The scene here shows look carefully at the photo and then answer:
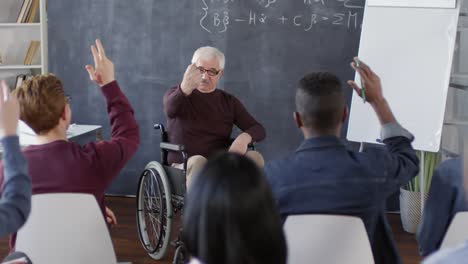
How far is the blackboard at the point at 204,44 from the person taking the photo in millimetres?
4730

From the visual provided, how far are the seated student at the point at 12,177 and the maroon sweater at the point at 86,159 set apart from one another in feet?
1.63

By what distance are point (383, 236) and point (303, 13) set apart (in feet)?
9.44

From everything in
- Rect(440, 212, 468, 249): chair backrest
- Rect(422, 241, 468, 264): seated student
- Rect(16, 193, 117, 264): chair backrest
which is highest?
Rect(422, 241, 468, 264): seated student

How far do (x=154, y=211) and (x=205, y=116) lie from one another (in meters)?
0.65

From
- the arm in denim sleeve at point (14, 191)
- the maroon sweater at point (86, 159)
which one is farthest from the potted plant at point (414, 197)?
the arm in denim sleeve at point (14, 191)

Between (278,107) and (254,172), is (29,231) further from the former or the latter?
(278,107)

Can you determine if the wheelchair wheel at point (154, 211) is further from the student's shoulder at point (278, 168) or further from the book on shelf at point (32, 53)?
the student's shoulder at point (278, 168)

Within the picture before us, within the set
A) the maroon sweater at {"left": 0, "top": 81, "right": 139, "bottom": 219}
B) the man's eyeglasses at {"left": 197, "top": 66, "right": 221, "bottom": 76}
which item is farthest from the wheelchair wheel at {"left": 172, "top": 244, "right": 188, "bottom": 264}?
the maroon sweater at {"left": 0, "top": 81, "right": 139, "bottom": 219}

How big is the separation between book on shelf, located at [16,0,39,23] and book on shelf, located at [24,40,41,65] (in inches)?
6.5

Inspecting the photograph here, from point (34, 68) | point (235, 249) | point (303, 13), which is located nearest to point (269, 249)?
point (235, 249)

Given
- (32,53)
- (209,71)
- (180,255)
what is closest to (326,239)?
(180,255)

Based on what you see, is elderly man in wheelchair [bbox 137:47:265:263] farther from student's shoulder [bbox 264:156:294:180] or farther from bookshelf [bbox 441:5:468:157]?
student's shoulder [bbox 264:156:294:180]

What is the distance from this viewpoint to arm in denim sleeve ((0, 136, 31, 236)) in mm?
1478

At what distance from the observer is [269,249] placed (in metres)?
1.12
